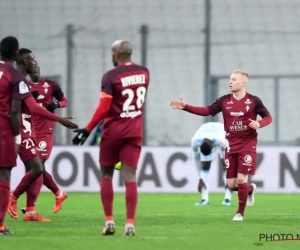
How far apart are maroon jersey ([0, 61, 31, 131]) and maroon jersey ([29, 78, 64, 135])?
127 inches

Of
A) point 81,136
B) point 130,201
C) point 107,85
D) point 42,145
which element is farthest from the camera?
point 42,145

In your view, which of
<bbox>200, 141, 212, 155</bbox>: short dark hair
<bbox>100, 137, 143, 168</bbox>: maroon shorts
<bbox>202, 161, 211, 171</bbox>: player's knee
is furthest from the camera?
<bbox>202, 161, 211, 171</bbox>: player's knee

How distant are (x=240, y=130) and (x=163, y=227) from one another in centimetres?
191

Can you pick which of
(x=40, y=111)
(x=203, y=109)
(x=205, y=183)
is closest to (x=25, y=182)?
(x=40, y=111)

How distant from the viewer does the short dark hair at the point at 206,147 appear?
16.6 m

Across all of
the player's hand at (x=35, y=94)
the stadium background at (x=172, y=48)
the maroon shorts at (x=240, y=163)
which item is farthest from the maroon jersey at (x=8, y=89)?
the stadium background at (x=172, y=48)

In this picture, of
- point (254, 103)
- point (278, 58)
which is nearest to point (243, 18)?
point (278, 58)

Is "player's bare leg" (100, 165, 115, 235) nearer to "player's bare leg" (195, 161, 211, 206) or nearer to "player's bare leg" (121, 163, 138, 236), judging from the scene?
"player's bare leg" (121, 163, 138, 236)

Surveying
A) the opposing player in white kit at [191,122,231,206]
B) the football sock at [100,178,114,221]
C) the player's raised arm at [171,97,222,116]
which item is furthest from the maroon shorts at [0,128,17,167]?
the opposing player in white kit at [191,122,231,206]

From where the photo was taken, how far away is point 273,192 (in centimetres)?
2025

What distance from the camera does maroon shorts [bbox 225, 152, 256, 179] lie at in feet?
39.4

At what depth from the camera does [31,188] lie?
12.3 meters

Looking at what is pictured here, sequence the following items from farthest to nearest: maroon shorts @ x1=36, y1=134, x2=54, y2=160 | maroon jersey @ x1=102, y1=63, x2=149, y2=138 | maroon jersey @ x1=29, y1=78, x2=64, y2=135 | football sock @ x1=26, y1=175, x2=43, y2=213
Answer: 1. maroon jersey @ x1=29, y1=78, x2=64, y2=135
2. maroon shorts @ x1=36, y1=134, x2=54, y2=160
3. football sock @ x1=26, y1=175, x2=43, y2=213
4. maroon jersey @ x1=102, y1=63, x2=149, y2=138

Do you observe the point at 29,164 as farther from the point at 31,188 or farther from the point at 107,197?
the point at 107,197
